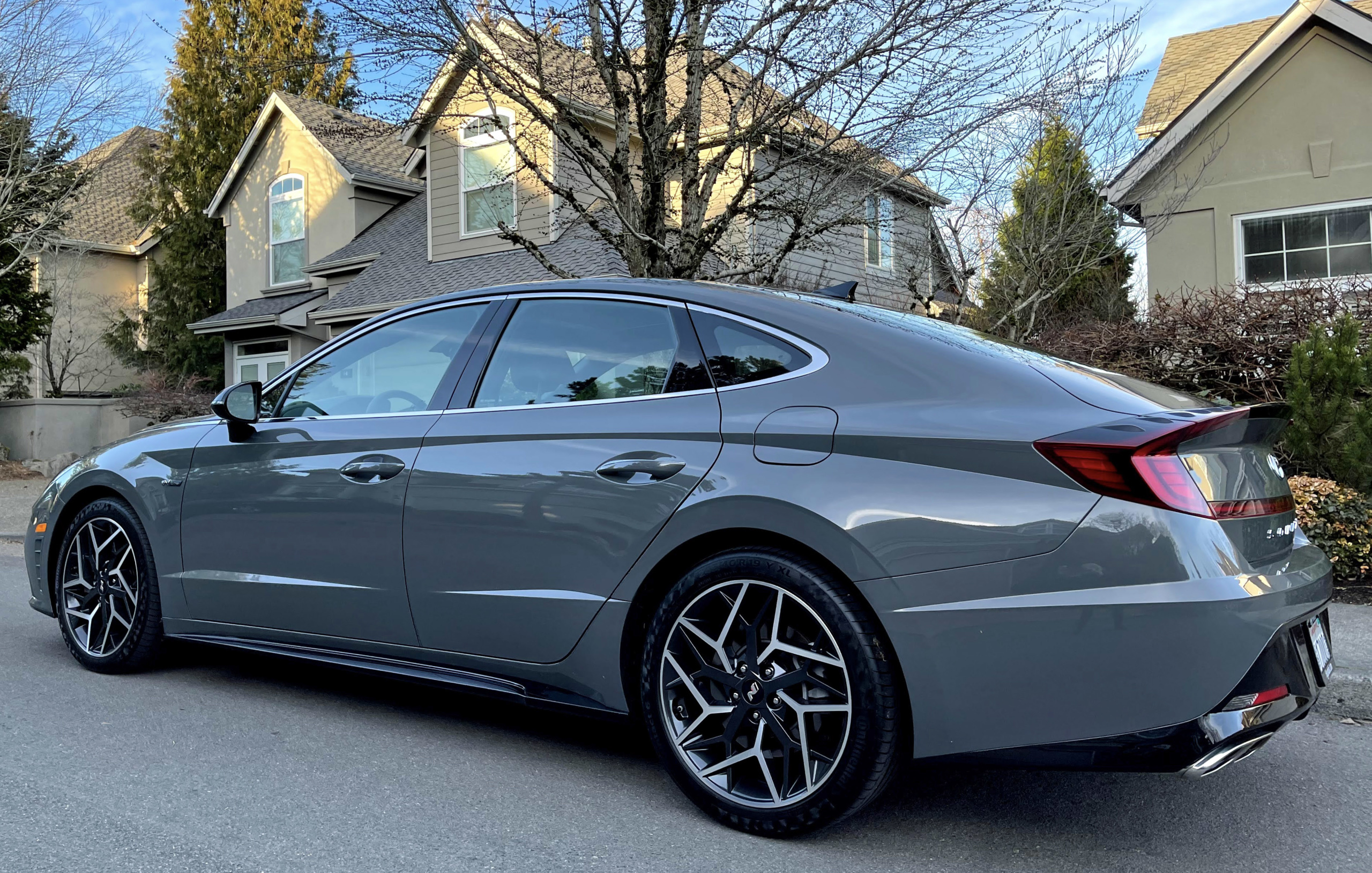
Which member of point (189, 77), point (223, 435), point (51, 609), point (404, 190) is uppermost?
point (189, 77)

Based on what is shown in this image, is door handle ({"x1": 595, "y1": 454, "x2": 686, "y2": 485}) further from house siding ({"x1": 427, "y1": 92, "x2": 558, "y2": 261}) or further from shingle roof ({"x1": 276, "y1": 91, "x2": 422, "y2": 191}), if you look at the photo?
shingle roof ({"x1": 276, "y1": 91, "x2": 422, "y2": 191})

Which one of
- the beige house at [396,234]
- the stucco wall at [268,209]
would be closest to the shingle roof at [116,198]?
the stucco wall at [268,209]

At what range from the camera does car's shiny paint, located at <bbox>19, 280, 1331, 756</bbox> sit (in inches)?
105

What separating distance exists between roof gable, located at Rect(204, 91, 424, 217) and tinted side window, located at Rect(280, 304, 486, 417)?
670 inches

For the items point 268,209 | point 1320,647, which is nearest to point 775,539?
point 1320,647

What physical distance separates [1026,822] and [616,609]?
137 centimetres

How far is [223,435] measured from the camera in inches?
181

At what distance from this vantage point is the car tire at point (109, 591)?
4789 millimetres

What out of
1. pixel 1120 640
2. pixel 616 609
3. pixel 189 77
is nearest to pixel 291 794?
pixel 616 609

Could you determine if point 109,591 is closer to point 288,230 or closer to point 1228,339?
point 1228,339

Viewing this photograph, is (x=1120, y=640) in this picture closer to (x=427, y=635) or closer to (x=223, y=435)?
(x=427, y=635)

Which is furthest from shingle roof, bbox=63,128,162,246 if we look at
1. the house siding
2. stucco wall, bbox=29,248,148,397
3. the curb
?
the curb

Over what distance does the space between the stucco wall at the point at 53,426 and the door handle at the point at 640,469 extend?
19346mm

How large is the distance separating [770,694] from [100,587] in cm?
339
